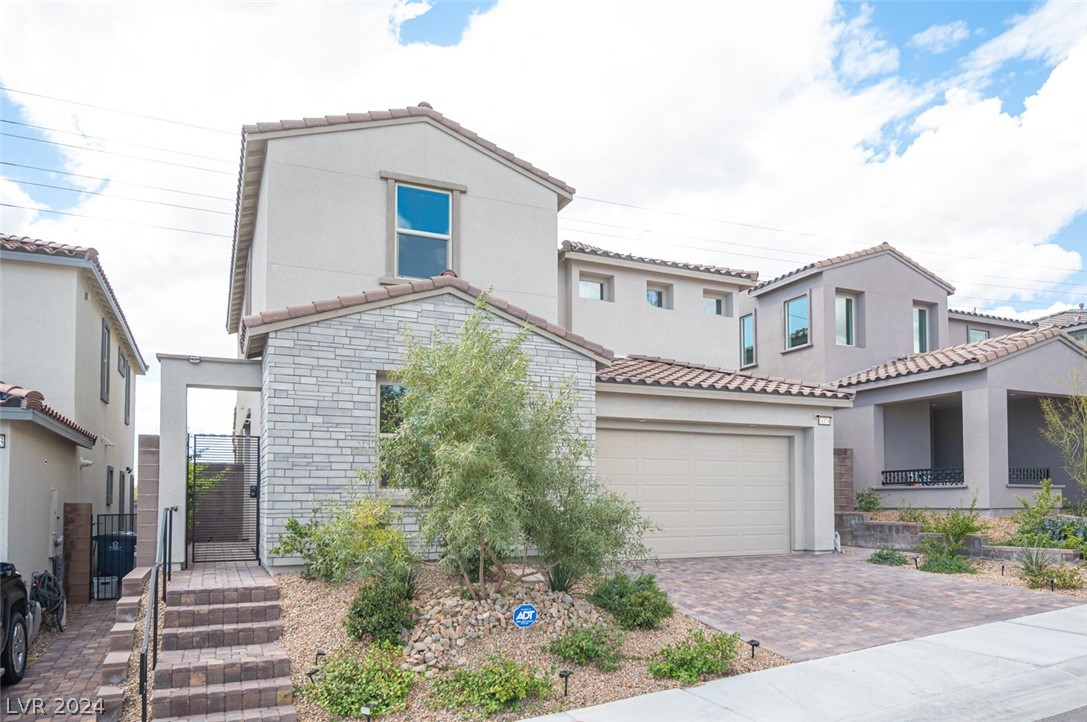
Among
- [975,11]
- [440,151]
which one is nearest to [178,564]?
[440,151]

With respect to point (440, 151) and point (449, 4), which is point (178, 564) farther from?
point (449, 4)

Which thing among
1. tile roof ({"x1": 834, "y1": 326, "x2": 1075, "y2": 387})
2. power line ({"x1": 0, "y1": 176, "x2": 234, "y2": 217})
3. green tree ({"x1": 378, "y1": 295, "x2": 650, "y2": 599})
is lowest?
green tree ({"x1": 378, "y1": 295, "x2": 650, "y2": 599})

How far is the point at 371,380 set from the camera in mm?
10562

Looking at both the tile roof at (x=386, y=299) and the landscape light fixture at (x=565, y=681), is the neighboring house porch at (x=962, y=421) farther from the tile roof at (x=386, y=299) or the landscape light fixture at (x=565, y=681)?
the landscape light fixture at (x=565, y=681)

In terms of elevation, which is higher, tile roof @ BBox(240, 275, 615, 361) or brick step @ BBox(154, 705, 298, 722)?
tile roof @ BBox(240, 275, 615, 361)

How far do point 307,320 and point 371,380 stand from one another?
1.20 m

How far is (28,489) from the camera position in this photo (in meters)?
11.0

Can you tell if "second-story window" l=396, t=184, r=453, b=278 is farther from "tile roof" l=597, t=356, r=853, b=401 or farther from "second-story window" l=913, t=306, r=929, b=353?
"second-story window" l=913, t=306, r=929, b=353

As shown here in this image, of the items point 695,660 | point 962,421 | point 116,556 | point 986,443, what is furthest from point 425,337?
point 962,421

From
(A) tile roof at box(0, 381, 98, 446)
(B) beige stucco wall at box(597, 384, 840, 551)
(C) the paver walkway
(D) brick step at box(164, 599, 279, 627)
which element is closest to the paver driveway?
(B) beige stucco wall at box(597, 384, 840, 551)

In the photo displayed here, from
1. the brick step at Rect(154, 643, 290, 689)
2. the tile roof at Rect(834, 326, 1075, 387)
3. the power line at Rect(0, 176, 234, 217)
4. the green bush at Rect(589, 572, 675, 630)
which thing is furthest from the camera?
the power line at Rect(0, 176, 234, 217)

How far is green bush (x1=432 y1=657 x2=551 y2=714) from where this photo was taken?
6.62m

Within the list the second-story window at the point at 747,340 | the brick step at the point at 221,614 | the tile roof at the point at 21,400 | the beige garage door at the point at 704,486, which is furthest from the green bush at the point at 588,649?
the second-story window at the point at 747,340

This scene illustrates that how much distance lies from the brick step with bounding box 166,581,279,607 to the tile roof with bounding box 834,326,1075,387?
573 inches
